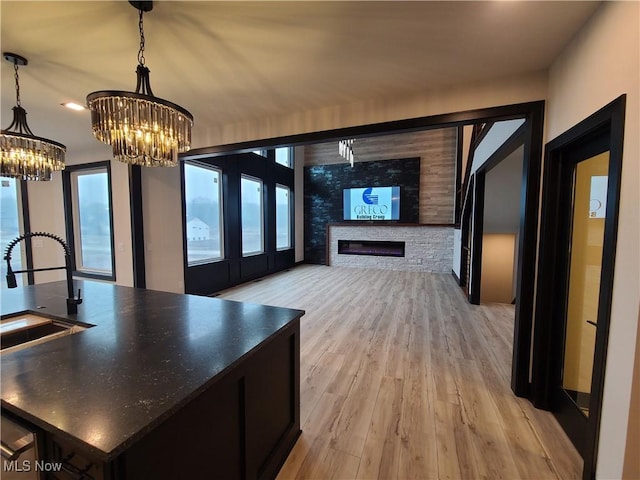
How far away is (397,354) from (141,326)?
7.76ft

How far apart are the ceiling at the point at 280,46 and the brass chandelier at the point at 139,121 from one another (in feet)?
0.95

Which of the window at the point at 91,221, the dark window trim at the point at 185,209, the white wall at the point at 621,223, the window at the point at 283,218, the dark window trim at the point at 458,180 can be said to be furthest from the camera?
the window at the point at 283,218

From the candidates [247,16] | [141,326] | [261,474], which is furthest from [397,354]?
[247,16]

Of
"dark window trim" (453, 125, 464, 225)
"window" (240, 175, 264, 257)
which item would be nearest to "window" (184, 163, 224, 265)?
"window" (240, 175, 264, 257)

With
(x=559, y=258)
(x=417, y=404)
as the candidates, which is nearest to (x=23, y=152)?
(x=417, y=404)

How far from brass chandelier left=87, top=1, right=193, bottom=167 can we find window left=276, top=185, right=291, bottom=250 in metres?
5.83

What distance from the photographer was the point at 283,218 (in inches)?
307

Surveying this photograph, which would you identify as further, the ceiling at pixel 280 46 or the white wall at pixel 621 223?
the ceiling at pixel 280 46

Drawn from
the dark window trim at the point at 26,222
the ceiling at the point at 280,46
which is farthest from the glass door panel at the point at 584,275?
the dark window trim at the point at 26,222

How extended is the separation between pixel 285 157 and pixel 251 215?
230 centimetres

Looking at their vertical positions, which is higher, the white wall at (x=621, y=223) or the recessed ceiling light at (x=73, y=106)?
the recessed ceiling light at (x=73, y=106)

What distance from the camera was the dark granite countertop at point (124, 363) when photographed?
794mm

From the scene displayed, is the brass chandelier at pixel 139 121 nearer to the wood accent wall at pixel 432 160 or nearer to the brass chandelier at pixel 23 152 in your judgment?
the brass chandelier at pixel 23 152

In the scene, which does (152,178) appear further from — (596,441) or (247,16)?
(596,441)
